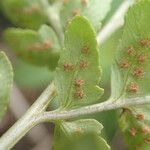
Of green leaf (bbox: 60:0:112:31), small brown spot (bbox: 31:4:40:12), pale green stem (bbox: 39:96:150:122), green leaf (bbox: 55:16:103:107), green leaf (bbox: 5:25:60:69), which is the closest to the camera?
green leaf (bbox: 55:16:103:107)

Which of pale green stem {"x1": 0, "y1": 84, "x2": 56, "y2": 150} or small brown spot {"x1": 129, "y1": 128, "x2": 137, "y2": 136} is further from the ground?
pale green stem {"x1": 0, "y1": 84, "x2": 56, "y2": 150}

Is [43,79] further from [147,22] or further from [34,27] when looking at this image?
[147,22]

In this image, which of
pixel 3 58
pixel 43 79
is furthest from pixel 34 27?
pixel 3 58

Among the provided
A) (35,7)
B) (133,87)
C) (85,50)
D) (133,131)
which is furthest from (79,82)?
(35,7)

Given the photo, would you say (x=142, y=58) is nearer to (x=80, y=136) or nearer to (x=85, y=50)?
(x=85, y=50)

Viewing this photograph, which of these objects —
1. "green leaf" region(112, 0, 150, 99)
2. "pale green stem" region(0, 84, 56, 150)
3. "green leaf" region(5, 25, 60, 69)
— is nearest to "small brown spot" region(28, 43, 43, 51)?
"green leaf" region(5, 25, 60, 69)

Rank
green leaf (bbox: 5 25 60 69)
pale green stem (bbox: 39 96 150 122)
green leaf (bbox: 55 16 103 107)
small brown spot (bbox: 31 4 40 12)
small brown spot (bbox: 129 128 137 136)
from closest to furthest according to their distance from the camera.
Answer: green leaf (bbox: 55 16 103 107) < pale green stem (bbox: 39 96 150 122) < small brown spot (bbox: 129 128 137 136) < green leaf (bbox: 5 25 60 69) < small brown spot (bbox: 31 4 40 12)

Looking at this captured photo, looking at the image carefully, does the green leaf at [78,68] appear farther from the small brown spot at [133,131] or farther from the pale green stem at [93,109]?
the small brown spot at [133,131]

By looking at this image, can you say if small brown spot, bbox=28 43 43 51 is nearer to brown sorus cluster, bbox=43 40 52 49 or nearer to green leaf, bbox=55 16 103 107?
brown sorus cluster, bbox=43 40 52 49
